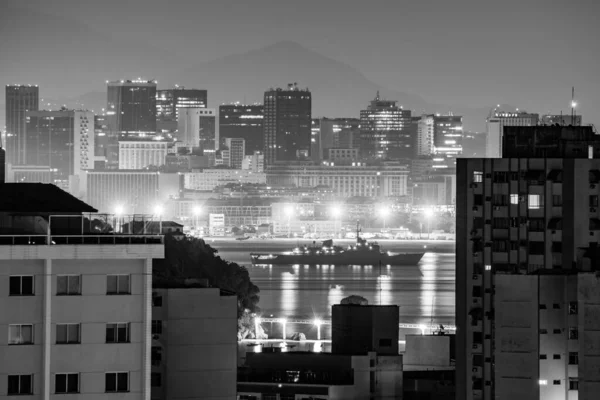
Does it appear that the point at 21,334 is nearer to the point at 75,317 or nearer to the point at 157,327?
the point at 75,317

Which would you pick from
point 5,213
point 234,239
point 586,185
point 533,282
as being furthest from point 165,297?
point 234,239

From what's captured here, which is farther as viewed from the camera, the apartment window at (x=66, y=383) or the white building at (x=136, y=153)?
the white building at (x=136, y=153)

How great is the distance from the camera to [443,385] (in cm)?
3059

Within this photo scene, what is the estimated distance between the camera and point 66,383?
48.3 feet

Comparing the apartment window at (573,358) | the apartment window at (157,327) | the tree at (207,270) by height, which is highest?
the apartment window at (157,327)

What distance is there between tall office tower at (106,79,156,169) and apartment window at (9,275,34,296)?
174716 mm

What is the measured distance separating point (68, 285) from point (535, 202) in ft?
47.0

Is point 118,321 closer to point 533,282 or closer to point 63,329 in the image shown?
point 63,329

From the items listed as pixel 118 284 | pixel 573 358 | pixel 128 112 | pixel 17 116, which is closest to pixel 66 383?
pixel 118 284

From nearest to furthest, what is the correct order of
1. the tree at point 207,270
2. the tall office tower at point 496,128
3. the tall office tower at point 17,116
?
the tree at point 207,270 < the tall office tower at point 496,128 < the tall office tower at point 17,116

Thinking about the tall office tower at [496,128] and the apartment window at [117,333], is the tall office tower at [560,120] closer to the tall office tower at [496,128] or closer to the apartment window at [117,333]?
the apartment window at [117,333]

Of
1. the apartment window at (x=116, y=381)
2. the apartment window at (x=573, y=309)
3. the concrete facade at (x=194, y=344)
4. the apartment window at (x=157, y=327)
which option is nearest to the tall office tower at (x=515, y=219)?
the apartment window at (x=573, y=309)

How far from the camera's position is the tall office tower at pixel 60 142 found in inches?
6895

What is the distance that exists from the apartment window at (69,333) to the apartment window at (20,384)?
1.28 feet
